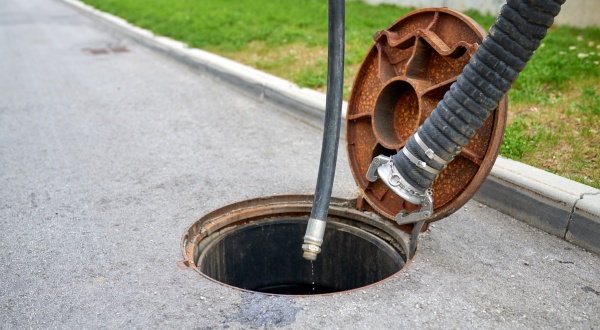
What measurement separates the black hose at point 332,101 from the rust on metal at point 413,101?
0.49 meters

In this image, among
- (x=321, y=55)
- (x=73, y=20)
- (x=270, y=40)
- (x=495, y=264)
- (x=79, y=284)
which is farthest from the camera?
(x=73, y=20)

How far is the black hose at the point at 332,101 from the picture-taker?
117 inches

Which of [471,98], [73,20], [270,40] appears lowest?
[73,20]

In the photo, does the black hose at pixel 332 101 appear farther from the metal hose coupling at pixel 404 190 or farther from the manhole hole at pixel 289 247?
the manhole hole at pixel 289 247

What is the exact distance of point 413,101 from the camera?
3.54 m

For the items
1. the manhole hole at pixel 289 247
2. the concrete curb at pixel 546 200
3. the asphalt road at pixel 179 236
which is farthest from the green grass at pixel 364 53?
the manhole hole at pixel 289 247

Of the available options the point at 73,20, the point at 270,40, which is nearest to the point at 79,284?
the point at 270,40

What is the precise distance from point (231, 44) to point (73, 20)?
779 cm

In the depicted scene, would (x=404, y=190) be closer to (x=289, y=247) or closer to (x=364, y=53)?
(x=289, y=247)

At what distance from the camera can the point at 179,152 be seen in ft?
17.0

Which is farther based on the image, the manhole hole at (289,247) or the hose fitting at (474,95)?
the manhole hole at (289,247)

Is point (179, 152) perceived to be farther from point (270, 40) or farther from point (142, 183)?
point (270, 40)

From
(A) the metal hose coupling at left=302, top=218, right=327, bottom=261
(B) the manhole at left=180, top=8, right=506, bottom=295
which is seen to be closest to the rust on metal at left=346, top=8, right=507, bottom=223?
(B) the manhole at left=180, top=8, right=506, bottom=295

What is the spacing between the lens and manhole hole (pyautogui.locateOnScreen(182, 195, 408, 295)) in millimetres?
3783
